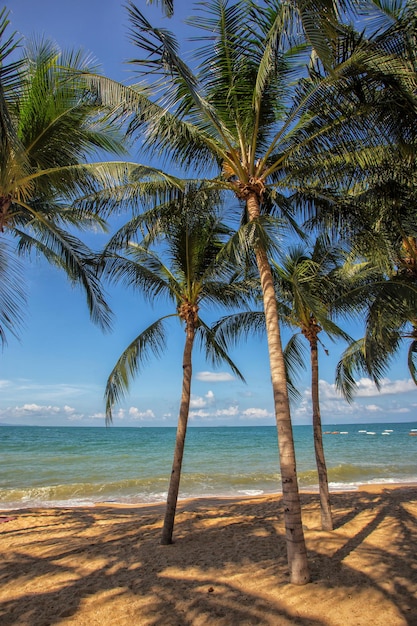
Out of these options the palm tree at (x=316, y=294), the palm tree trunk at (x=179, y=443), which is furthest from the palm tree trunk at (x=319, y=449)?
the palm tree trunk at (x=179, y=443)

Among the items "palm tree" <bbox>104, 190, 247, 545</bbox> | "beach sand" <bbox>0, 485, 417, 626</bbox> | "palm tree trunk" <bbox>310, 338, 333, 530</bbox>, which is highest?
"palm tree" <bbox>104, 190, 247, 545</bbox>

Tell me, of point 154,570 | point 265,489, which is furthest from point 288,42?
point 265,489

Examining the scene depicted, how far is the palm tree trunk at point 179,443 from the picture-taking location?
20.2 ft

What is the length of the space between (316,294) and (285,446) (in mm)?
3693

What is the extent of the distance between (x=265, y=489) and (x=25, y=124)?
1299 centimetres

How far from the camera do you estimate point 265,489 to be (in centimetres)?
1379

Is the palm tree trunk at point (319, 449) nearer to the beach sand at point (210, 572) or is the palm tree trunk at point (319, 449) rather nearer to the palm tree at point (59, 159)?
the beach sand at point (210, 572)

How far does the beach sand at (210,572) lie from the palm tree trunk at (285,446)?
0.26 meters

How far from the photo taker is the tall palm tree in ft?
14.9

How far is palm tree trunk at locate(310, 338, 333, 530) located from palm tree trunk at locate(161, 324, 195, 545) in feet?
7.29

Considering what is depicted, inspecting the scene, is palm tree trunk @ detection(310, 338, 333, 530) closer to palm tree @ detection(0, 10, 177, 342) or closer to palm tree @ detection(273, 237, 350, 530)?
palm tree @ detection(273, 237, 350, 530)

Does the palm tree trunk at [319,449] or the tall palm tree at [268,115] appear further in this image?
the palm tree trunk at [319,449]

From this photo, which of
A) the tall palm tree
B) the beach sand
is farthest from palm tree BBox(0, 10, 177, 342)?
the beach sand

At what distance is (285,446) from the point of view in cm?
437
